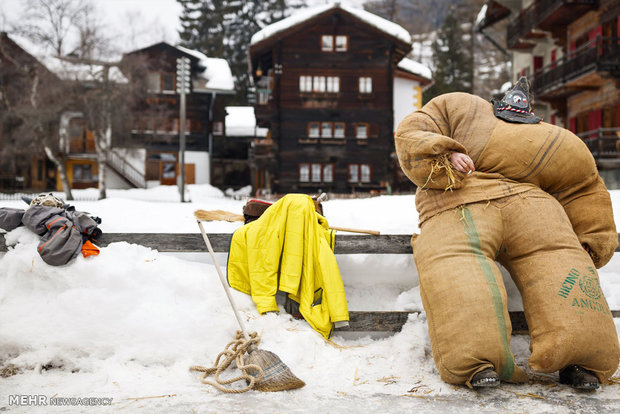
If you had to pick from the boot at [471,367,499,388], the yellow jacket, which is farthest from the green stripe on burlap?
the yellow jacket

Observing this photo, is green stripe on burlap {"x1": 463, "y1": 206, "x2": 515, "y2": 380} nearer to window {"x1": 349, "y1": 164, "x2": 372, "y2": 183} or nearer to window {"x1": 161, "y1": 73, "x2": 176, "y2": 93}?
window {"x1": 349, "y1": 164, "x2": 372, "y2": 183}

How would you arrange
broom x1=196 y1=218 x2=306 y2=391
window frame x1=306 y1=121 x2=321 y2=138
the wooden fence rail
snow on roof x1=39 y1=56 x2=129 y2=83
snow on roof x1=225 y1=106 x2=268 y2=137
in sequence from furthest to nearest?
snow on roof x1=225 y1=106 x2=268 y2=137, window frame x1=306 y1=121 x2=321 y2=138, snow on roof x1=39 y1=56 x2=129 y2=83, the wooden fence rail, broom x1=196 y1=218 x2=306 y2=391

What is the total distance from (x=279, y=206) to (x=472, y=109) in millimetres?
1387

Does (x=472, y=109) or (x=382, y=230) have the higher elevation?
(x=472, y=109)

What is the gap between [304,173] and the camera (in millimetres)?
21750

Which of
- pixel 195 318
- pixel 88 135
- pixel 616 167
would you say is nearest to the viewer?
pixel 195 318

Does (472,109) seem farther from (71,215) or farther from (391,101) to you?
(391,101)

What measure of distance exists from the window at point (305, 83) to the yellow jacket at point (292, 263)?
18557mm

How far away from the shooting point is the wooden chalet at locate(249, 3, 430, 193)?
21.4 m

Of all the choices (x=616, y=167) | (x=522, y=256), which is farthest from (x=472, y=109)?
(x=616, y=167)

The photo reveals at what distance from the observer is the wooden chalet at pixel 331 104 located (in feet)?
70.3

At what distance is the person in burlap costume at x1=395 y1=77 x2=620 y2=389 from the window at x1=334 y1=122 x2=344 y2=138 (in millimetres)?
18620

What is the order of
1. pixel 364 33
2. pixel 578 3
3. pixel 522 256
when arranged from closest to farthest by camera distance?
pixel 522 256
pixel 578 3
pixel 364 33

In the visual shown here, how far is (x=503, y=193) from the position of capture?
10.1 feet
